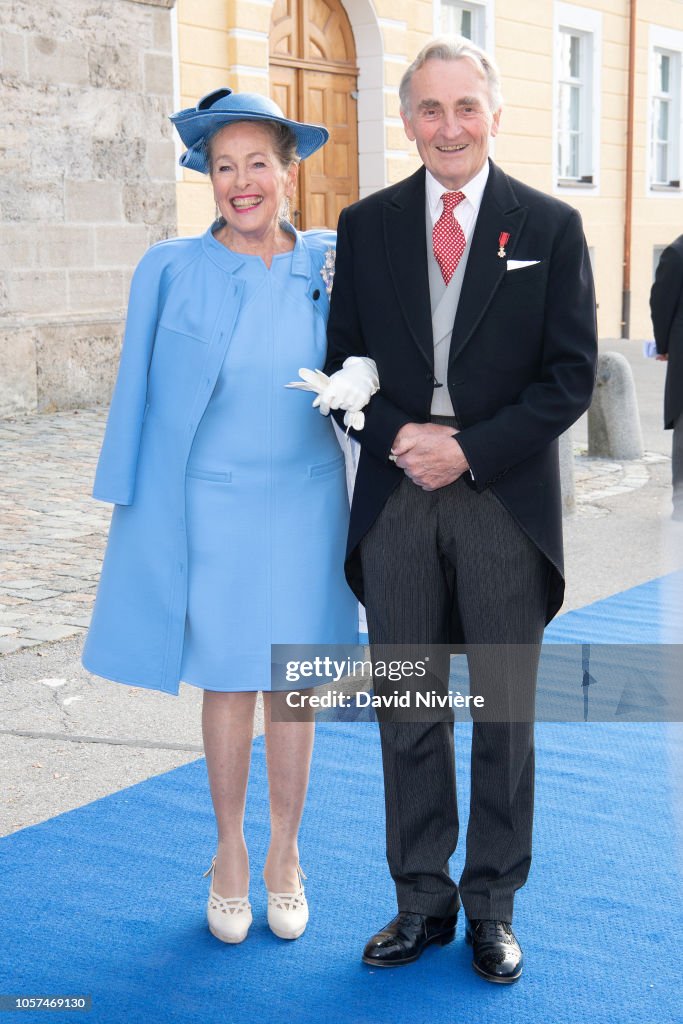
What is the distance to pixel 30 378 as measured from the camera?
1031 centimetres

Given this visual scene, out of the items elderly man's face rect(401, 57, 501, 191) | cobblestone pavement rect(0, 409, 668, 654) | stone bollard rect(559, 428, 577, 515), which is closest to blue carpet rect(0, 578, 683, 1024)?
elderly man's face rect(401, 57, 501, 191)

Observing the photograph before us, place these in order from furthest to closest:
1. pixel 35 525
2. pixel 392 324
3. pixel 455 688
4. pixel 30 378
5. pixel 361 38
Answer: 1. pixel 361 38
2. pixel 30 378
3. pixel 35 525
4. pixel 455 688
5. pixel 392 324

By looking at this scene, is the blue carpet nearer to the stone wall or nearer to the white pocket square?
the white pocket square

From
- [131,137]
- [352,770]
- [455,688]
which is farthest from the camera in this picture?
[131,137]

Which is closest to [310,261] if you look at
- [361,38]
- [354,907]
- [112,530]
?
[112,530]

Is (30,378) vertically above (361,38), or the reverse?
(361,38)

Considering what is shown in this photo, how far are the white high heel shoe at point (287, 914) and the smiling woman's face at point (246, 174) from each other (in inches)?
61.6

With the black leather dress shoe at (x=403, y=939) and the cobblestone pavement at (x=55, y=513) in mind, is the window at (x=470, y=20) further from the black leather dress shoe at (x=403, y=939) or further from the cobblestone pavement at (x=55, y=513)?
the black leather dress shoe at (x=403, y=939)

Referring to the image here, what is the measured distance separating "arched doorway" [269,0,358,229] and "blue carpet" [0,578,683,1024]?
1095 cm

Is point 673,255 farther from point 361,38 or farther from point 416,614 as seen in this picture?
point 361,38

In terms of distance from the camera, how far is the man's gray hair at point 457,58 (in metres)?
2.79

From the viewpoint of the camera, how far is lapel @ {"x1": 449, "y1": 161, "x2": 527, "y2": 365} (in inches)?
110

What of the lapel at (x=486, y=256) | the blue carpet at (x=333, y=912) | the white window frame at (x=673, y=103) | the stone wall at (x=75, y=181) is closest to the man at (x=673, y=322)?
the blue carpet at (x=333, y=912)

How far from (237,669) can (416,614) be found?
46cm
